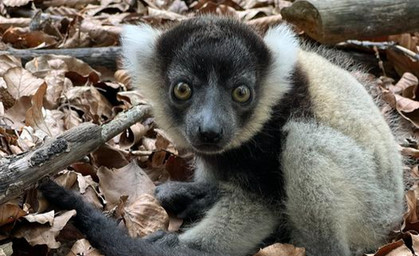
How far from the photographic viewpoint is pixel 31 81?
6547 millimetres

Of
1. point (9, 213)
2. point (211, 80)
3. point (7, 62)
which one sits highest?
point (211, 80)

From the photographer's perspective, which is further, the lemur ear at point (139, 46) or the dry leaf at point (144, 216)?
the lemur ear at point (139, 46)

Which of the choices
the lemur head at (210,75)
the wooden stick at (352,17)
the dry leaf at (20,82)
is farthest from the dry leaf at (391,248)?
the dry leaf at (20,82)

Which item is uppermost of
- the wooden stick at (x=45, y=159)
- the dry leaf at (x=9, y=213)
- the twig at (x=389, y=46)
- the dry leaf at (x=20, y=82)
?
the wooden stick at (x=45, y=159)

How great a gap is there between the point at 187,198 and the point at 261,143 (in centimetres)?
91

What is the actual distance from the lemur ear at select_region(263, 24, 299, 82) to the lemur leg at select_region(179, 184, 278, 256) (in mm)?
1060

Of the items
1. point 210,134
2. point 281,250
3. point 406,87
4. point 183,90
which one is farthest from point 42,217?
point 406,87

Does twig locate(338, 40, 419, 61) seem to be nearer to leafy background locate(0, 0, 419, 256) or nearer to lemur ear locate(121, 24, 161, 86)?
leafy background locate(0, 0, 419, 256)

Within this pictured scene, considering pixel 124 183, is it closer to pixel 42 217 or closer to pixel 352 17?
pixel 42 217

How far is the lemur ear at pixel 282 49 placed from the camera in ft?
18.3

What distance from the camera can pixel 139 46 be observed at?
18.9ft

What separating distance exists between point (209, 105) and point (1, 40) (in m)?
3.67

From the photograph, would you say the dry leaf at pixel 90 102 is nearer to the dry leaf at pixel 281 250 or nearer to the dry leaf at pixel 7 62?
the dry leaf at pixel 7 62

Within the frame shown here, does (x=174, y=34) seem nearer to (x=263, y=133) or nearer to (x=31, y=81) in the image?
(x=263, y=133)
